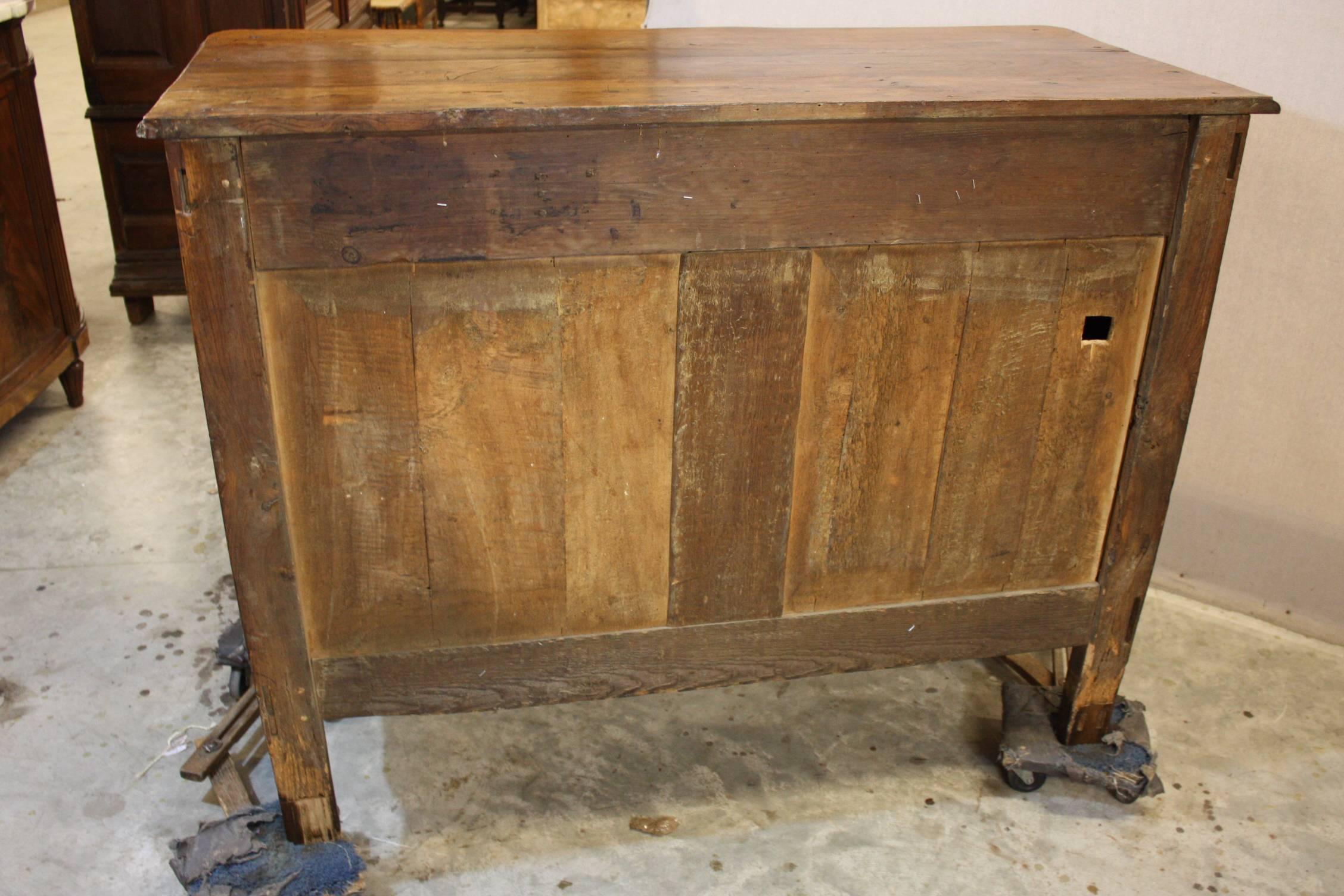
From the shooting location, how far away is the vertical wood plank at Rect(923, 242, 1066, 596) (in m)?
1.71

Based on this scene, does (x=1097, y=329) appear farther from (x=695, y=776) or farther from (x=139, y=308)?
(x=139, y=308)

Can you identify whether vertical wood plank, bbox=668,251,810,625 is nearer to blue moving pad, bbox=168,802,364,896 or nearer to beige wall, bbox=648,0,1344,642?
blue moving pad, bbox=168,802,364,896

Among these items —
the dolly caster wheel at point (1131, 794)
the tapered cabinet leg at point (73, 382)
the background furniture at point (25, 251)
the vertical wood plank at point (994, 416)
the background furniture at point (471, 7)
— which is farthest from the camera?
the background furniture at point (471, 7)

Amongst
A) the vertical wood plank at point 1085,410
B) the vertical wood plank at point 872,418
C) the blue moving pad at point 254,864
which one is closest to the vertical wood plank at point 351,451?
the blue moving pad at point 254,864

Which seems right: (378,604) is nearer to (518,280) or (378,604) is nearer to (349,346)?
(349,346)

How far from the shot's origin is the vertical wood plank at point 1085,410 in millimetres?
1737

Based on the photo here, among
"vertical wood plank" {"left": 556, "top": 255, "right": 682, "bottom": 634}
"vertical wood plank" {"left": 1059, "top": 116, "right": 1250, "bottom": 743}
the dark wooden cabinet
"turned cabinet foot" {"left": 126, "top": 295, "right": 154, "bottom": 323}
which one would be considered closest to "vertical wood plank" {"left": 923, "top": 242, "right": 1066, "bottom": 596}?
"vertical wood plank" {"left": 1059, "top": 116, "right": 1250, "bottom": 743}

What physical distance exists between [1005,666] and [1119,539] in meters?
0.47

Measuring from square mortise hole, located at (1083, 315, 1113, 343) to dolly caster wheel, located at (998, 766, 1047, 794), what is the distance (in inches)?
27.8

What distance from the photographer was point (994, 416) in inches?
70.9

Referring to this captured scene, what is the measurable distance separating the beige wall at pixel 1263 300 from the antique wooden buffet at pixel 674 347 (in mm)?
395

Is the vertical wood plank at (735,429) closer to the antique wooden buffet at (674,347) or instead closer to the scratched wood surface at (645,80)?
the antique wooden buffet at (674,347)

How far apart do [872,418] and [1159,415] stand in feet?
1.44

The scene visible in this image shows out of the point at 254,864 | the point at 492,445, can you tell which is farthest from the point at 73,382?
the point at 492,445
